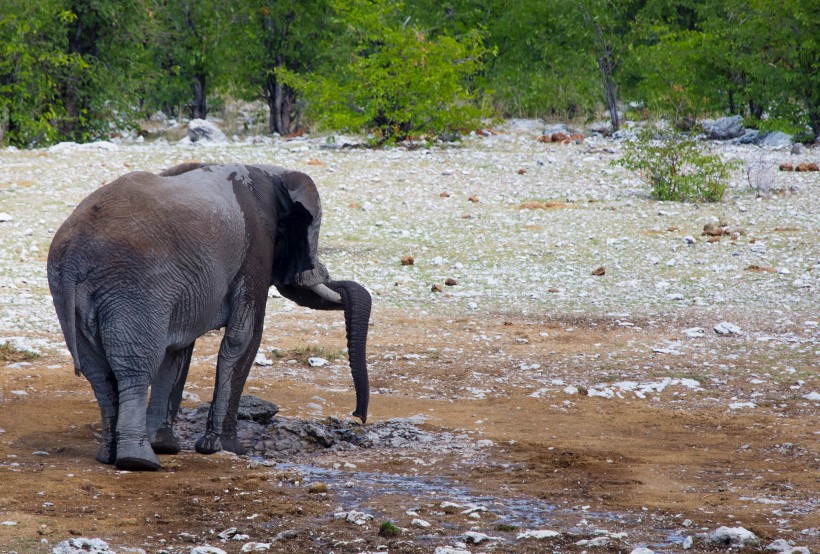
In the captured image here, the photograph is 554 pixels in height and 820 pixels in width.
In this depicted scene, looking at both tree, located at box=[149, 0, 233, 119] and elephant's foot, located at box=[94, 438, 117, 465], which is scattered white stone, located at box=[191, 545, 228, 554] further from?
tree, located at box=[149, 0, 233, 119]

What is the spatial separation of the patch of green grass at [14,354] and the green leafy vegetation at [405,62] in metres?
13.5

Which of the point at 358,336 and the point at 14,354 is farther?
the point at 14,354

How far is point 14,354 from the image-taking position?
927 cm

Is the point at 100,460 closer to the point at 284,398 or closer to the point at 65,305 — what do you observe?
the point at 65,305

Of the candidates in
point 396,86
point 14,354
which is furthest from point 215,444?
point 396,86

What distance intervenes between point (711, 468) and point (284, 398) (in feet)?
10.9

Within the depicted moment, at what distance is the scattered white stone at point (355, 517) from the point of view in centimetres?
520

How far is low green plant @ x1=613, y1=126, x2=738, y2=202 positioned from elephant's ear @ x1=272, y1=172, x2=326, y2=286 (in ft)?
35.8

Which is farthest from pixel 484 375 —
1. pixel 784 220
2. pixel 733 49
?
pixel 733 49

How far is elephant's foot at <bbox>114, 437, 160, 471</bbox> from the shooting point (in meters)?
5.98

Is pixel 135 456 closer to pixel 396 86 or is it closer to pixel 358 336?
pixel 358 336

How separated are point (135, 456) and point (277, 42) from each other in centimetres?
2340

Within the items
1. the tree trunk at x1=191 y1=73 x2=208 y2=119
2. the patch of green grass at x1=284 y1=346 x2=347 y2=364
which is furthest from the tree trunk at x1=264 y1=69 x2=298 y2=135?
the patch of green grass at x1=284 y1=346 x2=347 y2=364

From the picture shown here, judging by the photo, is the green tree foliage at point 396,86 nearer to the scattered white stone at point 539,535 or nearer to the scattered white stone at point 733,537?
the scattered white stone at point 539,535
